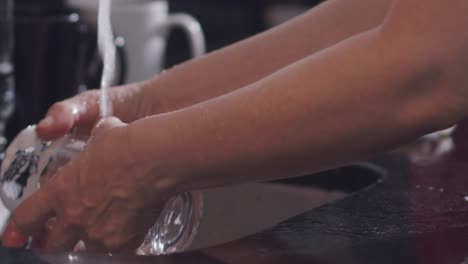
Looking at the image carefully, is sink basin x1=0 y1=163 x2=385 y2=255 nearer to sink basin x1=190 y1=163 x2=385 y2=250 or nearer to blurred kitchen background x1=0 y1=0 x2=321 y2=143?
sink basin x1=190 y1=163 x2=385 y2=250

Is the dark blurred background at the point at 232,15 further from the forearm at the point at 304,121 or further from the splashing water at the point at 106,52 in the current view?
the forearm at the point at 304,121

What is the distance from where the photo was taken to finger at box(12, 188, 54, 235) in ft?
2.26

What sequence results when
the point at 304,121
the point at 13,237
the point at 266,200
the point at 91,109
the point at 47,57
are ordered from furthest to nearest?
the point at 47,57
the point at 266,200
the point at 91,109
the point at 13,237
the point at 304,121

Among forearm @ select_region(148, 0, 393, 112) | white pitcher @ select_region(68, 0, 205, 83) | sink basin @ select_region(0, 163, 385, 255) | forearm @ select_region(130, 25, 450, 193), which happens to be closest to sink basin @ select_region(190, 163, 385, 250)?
sink basin @ select_region(0, 163, 385, 255)

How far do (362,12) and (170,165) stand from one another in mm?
345

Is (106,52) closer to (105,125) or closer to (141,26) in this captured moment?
(105,125)

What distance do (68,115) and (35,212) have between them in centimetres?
16

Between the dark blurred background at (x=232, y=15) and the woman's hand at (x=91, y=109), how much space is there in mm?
1290

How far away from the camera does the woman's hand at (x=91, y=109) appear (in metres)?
0.83

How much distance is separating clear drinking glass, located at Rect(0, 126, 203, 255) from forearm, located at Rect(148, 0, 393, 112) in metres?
0.11

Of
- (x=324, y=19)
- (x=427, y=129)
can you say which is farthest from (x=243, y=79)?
(x=427, y=129)

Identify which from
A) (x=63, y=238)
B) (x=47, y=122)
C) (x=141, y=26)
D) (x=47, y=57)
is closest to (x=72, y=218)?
(x=63, y=238)

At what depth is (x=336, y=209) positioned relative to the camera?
0.76 metres

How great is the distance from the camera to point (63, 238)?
26.8 inches
